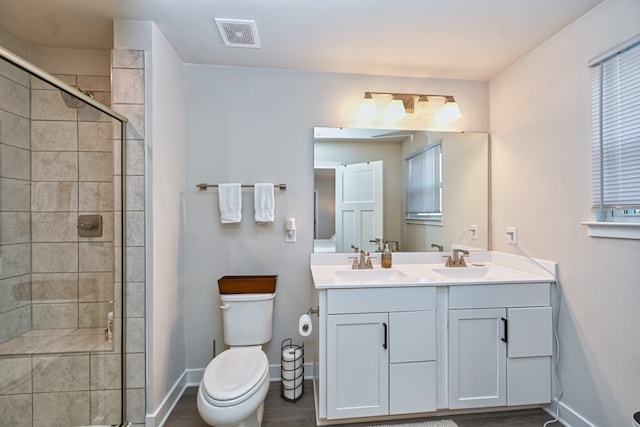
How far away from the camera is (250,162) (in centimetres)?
215

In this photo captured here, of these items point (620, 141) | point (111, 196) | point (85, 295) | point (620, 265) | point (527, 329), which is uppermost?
point (620, 141)

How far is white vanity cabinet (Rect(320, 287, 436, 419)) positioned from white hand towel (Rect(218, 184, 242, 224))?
91 cm

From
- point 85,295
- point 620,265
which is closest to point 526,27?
point 620,265

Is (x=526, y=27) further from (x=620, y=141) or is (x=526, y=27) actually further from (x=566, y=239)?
(x=566, y=239)

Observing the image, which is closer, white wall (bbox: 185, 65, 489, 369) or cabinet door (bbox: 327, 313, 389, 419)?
cabinet door (bbox: 327, 313, 389, 419)

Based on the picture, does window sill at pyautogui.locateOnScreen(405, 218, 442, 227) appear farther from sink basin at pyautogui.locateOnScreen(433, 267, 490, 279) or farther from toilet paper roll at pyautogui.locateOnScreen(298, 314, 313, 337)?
toilet paper roll at pyautogui.locateOnScreen(298, 314, 313, 337)

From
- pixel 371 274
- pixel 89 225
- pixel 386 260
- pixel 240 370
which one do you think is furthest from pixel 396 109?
pixel 89 225

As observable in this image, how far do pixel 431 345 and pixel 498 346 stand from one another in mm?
425

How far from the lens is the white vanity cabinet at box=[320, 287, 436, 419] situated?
1.63 metres

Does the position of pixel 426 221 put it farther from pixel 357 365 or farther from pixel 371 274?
pixel 357 365

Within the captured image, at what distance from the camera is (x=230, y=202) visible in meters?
2.07

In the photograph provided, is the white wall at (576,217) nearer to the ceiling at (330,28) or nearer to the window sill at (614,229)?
the window sill at (614,229)

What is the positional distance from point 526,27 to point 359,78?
3.46 ft

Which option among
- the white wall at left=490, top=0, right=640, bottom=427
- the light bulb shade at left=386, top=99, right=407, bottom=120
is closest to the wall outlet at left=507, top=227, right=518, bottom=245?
the white wall at left=490, top=0, right=640, bottom=427
